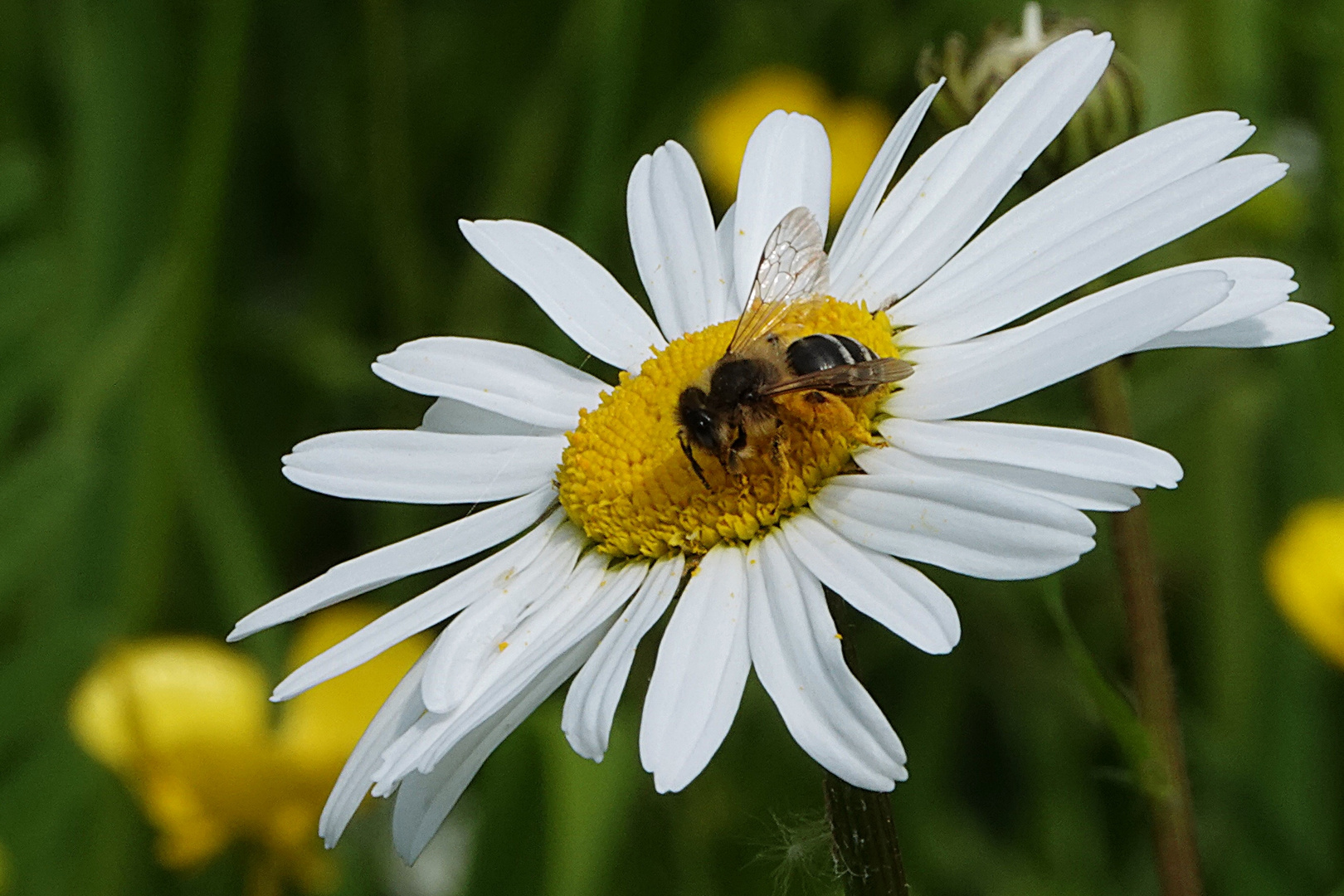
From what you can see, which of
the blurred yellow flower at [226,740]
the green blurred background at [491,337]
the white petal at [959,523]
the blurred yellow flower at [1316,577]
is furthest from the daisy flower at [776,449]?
the blurred yellow flower at [226,740]

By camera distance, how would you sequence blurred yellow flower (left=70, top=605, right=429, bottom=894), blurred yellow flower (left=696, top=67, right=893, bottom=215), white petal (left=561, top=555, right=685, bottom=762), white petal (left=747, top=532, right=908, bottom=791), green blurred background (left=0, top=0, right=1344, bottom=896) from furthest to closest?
blurred yellow flower (left=696, top=67, right=893, bottom=215)
green blurred background (left=0, top=0, right=1344, bottom=896)
blurred yellow flower (left=70, top=605, right=429, bottom=894)
white petal (left=561, top=555, right=685, bottom=762)
white petal (left=747, top=532, right=908, bottom=791)

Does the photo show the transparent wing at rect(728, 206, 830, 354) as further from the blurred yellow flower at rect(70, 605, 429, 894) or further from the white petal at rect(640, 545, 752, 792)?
the blurred yellow flower at rect(70, 605, 429, 894)

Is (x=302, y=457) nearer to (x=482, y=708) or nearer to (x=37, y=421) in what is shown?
(x=482, y=708)

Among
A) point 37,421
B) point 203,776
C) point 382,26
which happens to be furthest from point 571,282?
point 37,421

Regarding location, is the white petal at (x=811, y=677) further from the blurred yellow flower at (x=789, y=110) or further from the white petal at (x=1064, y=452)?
the blurred yellow flower at (x=789, y=110)

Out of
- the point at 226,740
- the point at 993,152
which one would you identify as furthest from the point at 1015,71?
the point at 226,740

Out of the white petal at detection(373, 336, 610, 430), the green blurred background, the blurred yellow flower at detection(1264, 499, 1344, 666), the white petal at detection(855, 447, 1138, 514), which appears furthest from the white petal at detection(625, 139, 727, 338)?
the blurred yellow flower at detection(1264, 499, 1344, 666)
